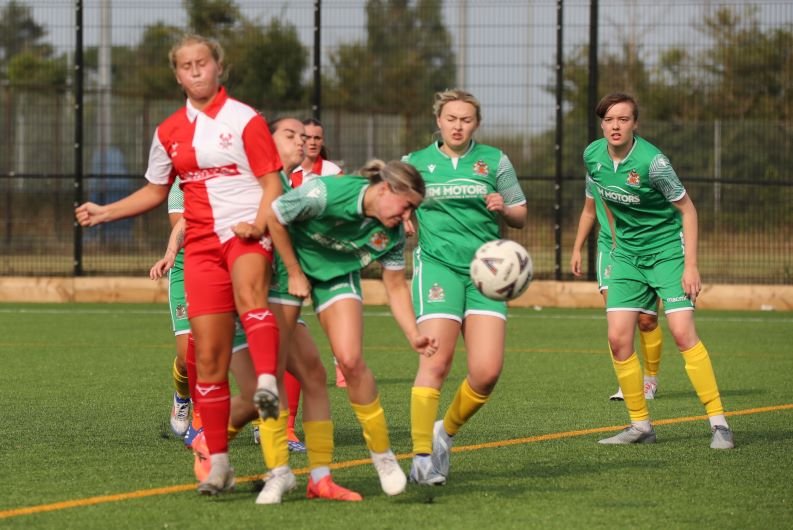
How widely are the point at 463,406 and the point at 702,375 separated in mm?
1976

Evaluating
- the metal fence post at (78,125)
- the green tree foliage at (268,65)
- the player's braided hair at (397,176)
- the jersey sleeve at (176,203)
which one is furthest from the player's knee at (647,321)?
the metal fence post at (78,125)

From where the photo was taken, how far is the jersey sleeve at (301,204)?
20.2ft

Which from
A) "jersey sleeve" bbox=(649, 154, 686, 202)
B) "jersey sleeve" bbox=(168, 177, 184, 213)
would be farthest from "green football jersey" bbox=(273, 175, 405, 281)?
"jersey sleeve" bbox=(649, 154, 686, 202)

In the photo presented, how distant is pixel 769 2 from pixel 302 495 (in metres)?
13.8

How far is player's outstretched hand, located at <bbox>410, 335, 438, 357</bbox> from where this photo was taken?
633 cm

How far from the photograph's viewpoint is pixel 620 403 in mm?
10297

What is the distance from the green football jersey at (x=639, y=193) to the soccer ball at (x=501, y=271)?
6.05 feet

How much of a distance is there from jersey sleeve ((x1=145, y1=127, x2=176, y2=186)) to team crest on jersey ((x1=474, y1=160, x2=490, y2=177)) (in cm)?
151

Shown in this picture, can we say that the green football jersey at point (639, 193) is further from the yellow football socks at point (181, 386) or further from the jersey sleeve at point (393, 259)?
the yellow football socks at point (181, 386)

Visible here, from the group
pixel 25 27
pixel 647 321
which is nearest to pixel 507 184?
pixel 647 321

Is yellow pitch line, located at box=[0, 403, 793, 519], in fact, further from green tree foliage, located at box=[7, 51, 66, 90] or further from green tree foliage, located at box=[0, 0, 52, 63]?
green tree foliage, located at box=[7, 51, 66, 90]

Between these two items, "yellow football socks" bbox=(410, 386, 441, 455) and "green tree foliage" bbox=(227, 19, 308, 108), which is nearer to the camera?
"yellow football socks" bbox=(410, 386, 441, 455)

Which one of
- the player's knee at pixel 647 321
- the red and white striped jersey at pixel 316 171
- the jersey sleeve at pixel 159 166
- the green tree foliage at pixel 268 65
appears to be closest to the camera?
the jersey sleeve at pixel 159 166

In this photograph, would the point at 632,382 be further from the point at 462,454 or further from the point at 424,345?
the point at 424,345
